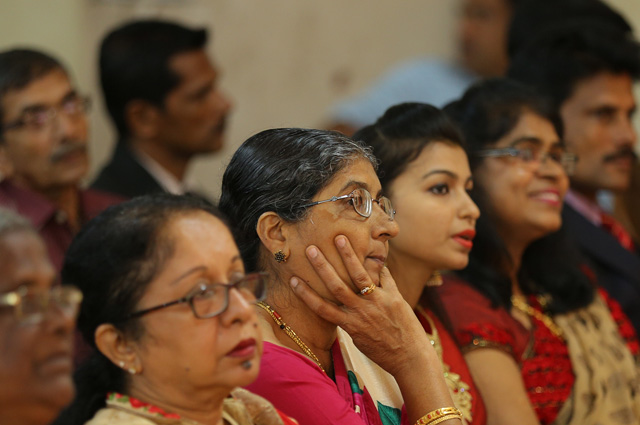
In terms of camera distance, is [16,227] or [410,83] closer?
[16,227]

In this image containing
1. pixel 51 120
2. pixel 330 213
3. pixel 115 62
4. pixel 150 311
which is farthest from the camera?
pixel 115 62

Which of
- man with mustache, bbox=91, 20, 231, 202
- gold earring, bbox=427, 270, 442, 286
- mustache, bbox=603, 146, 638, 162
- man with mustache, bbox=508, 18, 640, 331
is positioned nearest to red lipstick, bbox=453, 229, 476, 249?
gold earring, bbox=427, 270, 442, 286

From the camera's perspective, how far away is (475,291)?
9.57 ft

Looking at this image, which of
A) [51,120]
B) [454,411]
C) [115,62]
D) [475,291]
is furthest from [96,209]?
[454,411]

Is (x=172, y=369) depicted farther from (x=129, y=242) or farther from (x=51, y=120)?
(x=51, y=120)

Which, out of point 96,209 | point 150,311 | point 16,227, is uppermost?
point 16,227

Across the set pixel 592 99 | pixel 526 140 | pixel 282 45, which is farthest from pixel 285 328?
pixel 282 45

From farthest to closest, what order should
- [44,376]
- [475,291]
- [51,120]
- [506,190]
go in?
[51,120], [506,190], [475,291], [44,376]

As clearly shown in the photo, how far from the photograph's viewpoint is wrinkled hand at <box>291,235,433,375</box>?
6.88 feet

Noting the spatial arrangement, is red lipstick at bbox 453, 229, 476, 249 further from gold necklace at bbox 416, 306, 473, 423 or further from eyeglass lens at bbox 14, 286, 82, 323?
eyeglass lens at bbox 14, 286, 82, 323

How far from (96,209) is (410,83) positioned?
2683 millimetres

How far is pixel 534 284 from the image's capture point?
330 cm

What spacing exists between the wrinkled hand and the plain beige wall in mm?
3092

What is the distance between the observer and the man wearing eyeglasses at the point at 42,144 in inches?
130
